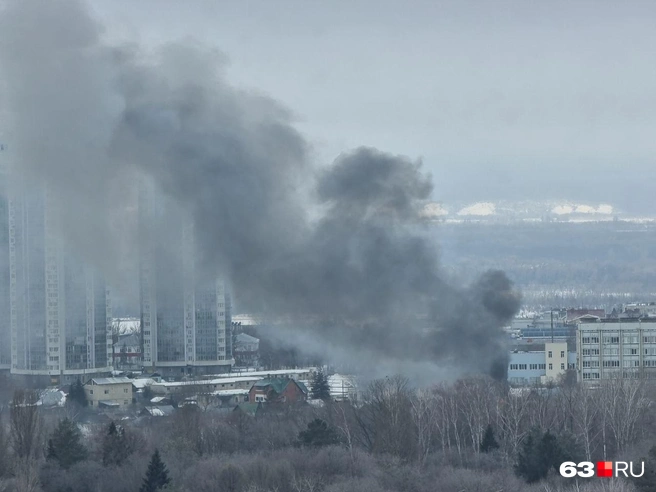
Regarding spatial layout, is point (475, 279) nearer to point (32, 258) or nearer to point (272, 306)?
point (272, 306)

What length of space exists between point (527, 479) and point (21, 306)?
42170 millimetres

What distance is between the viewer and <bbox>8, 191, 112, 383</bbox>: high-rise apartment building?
2699 inches

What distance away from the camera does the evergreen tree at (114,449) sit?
36.1m

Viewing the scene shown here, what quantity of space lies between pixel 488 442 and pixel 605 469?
495 centimetres

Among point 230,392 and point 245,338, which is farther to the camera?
point 245,338

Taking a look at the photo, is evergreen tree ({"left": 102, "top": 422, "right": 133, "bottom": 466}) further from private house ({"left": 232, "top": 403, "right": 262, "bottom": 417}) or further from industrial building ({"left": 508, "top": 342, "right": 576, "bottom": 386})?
industrial building ({"left": 508, "top": 342, "right": 576, "bottom": 386})

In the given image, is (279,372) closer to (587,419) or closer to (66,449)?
(587,419)

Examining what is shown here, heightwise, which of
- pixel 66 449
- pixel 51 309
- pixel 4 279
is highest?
pixel 4 279

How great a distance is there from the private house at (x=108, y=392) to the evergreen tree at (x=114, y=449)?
20266 millimetres

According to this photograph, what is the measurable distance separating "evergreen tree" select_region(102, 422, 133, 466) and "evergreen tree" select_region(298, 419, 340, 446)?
4.70 m

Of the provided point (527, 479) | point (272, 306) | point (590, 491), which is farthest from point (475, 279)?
point (590, 491)

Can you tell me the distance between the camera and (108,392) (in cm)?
5812

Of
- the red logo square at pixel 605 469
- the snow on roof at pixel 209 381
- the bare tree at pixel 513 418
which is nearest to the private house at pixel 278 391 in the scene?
the snow on roof at pixel 209 381

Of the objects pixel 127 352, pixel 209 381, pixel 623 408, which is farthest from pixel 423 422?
pixel 127 352
